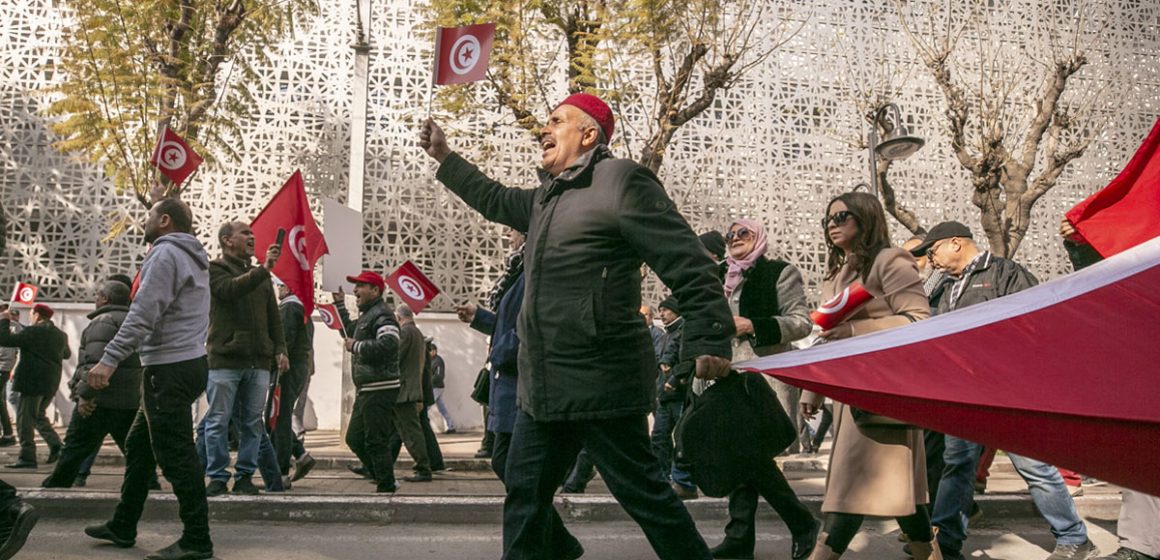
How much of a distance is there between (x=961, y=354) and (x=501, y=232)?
1331cm

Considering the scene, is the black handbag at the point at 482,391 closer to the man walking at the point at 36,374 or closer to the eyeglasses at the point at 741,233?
the eyeglasses at the point at 741,233

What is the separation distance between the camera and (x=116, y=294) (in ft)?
24.5

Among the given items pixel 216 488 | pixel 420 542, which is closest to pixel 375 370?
pixel 216 488

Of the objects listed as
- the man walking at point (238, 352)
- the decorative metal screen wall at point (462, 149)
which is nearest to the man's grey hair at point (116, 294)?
the man walking at point (238, 352)

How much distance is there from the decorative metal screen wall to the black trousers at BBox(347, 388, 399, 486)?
22.2ft

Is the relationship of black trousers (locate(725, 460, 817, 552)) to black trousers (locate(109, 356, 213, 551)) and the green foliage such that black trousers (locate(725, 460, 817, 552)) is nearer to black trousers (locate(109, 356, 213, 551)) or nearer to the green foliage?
black trousers (locate(109, 356, 213, 551))

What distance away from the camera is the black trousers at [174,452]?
5.00m

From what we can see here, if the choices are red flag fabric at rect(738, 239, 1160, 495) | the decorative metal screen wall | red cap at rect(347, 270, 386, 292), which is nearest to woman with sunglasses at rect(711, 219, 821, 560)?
red flag fabric at rect(738, 239, 1160, 495)

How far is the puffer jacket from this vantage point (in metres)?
7.90

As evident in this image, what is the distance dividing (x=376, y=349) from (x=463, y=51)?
3.15 metres

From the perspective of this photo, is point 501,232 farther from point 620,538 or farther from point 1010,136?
point 620,538

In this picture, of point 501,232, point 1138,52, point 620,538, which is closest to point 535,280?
point 620,538

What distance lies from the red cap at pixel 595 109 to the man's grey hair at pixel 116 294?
4.99 metres

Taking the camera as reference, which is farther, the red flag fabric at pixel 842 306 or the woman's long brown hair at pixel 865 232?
the woman's long brown hair at pixel 865 232
